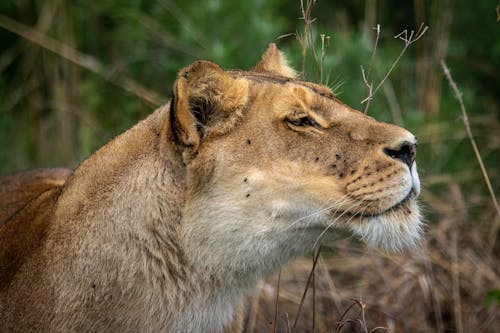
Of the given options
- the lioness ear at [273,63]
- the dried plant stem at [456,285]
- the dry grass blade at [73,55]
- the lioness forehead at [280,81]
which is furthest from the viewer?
the dry grass blade at [73,55]

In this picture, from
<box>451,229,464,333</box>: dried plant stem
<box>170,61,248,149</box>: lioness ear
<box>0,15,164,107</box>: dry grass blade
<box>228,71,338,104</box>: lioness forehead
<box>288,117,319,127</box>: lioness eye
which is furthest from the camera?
<box>0,15,164,107</box>: dry grass blade

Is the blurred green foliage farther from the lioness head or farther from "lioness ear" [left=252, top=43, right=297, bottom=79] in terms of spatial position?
the lioness head

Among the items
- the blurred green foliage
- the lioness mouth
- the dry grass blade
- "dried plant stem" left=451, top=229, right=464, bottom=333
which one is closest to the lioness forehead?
the lioness mouth

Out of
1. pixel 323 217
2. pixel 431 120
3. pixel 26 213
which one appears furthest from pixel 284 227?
pixel 431 120

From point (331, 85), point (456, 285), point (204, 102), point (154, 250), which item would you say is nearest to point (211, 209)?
point (154, 250)

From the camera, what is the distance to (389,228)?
12.4 ft

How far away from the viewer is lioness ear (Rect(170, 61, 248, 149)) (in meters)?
3.71

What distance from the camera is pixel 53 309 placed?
150 inches

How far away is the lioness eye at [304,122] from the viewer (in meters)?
3.87

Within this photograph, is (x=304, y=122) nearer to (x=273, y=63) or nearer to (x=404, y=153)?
(x=404, y=153)

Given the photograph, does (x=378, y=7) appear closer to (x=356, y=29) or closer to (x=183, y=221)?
(x=356, y=29)

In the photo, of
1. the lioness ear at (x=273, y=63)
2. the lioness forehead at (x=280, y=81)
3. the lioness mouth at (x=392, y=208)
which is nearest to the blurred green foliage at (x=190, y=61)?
the lioness ear at (x=273, y=63)

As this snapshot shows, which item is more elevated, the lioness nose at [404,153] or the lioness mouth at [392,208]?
the lioness nose at [404,153]

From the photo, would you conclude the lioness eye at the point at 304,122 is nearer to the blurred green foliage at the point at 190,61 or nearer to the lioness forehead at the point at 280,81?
the lioness forehead at the point at 280,81
